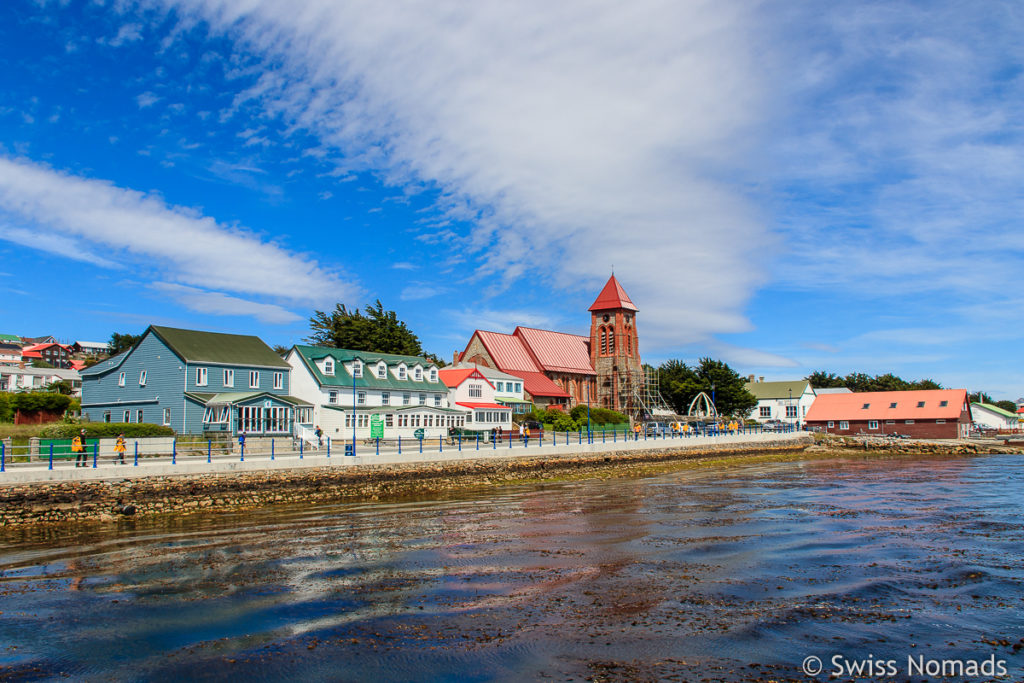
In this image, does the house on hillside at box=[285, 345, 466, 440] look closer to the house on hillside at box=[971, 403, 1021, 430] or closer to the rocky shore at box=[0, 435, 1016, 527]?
the rocky shore at box=[0, 435, 1016, 527]

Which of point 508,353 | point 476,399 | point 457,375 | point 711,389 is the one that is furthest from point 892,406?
point 457,375

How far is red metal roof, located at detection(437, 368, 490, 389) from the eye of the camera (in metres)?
63.7

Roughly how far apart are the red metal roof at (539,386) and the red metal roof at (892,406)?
33542 millimetres

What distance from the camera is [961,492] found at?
31.6 meters

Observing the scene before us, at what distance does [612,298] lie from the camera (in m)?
97.8

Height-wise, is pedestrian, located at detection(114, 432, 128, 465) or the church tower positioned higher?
the church tower

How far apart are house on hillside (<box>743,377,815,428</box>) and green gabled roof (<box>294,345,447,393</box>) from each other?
210 feet

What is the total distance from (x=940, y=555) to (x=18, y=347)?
20003 cm

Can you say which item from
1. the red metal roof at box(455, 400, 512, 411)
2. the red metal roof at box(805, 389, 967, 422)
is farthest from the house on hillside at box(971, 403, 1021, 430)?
the red metal roof at box(455, 400, 512, 411)

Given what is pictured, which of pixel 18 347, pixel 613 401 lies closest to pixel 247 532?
pixel 613 401

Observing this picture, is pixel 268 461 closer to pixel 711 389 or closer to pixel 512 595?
pixel 512 595

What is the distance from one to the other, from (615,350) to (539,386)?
1840cm

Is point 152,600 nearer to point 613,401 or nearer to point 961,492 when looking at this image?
point 961,492

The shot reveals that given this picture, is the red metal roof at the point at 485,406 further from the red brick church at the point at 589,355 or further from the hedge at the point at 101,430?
the hedge at the point at 101,430
